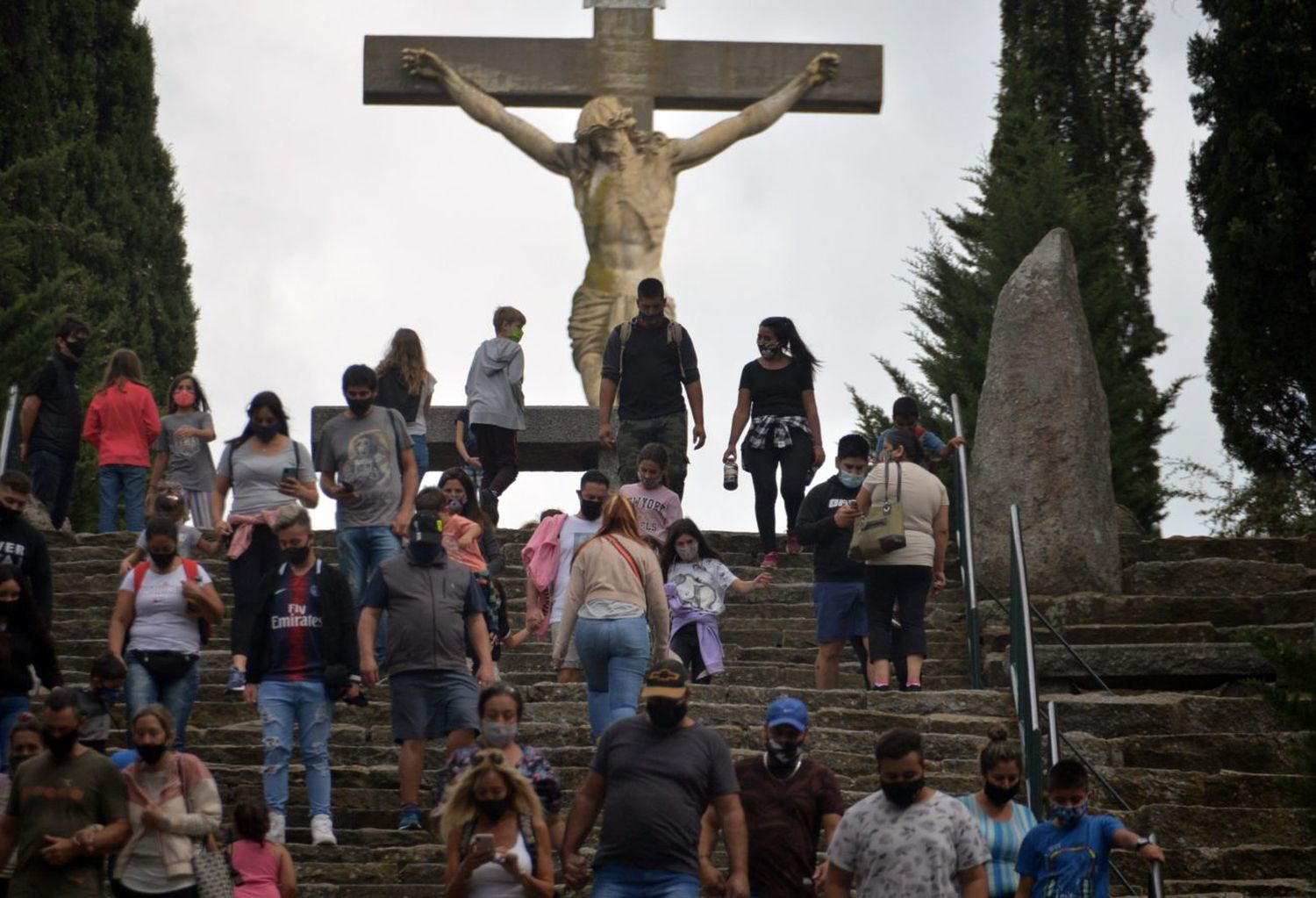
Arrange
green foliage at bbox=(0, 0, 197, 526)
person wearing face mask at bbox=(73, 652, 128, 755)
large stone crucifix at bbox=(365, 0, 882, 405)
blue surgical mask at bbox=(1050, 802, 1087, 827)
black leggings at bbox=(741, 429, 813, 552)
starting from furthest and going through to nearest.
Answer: green foliage at bbox=(0, 0, 197, 526) → large stone crucifix at bbox=(365, 0, 882, 405) → black leggings at bbox=(741, 429, 813, 552) → person wearing face mask at bbox=(73, 652, 128, 755) → blue surgical mask at bbox=(1050, 802, 1087, 827)

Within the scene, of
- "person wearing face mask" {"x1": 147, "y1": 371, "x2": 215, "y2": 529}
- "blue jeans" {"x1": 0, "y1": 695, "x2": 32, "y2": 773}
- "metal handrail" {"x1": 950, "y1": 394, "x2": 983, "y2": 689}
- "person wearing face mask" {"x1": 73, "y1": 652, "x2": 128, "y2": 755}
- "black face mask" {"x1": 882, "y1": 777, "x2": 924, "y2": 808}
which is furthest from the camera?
"person wearing face mask" {"x1": 147, "y1": 371, "x2": 215, "y2": 529}

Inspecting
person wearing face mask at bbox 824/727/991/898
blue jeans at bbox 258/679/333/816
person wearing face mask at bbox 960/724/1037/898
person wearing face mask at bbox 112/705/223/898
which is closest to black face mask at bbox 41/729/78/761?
person wearing face mask at bbox 112/705/223/898

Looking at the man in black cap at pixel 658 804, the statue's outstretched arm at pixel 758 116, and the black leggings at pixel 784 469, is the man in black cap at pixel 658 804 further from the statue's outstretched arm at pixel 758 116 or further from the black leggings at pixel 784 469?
the statue's outstretched arm at pixel 758 116

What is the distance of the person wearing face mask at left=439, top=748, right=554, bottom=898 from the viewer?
29.1 feet

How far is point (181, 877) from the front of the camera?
9539 mm

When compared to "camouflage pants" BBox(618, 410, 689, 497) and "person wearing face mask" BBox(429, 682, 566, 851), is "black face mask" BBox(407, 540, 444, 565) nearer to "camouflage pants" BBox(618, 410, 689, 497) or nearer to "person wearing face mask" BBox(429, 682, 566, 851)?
"person wearing face mask" BBox(429, 682, 566, 851)

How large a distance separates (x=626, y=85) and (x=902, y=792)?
42.3ft

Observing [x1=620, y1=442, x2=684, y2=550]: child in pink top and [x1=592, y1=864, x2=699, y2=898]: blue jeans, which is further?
[x1=620, y1=442, x2=684, y2=550]: child in pink top

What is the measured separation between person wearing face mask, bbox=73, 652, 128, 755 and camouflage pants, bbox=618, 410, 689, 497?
4.46m

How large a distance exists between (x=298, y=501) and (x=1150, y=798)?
14.2ft

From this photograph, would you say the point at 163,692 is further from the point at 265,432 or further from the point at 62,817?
the point at 62,817

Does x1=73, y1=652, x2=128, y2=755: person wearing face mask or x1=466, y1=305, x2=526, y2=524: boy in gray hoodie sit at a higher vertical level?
x1=466, y1=305, x2=526, y2=524: boy in gray hoodie

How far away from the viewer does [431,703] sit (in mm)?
11234

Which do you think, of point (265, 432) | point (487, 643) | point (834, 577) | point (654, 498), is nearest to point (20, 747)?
point (487, 643)
